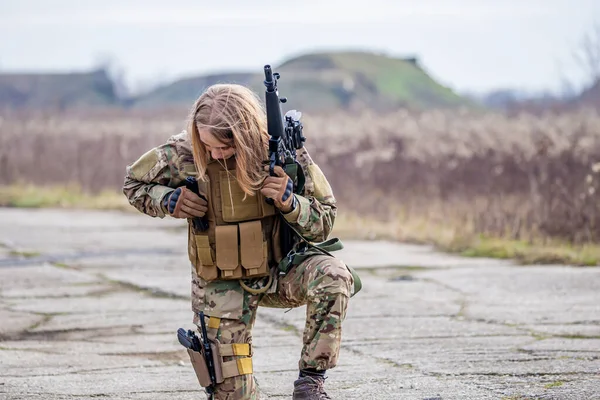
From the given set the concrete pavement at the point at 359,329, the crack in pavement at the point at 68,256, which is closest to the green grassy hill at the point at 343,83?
the crack in pavement at the point at 68,256

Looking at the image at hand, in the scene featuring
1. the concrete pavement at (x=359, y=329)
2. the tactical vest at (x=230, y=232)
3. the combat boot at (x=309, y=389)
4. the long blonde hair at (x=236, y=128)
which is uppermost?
the long blonde hair at (x=236, y=128)

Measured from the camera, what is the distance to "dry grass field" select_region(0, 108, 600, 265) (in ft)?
36.6

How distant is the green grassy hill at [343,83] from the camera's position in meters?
81.2

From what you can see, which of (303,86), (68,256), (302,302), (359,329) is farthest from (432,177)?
(303,86)

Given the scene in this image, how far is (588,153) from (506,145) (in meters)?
2.16

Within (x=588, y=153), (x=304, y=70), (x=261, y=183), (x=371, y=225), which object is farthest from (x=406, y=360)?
(x=304, y=70)

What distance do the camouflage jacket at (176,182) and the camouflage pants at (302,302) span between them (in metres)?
0.17

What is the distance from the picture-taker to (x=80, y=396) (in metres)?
5.14

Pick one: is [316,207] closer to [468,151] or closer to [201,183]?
[201,183]

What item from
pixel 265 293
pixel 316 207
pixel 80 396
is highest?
pixel 316 207

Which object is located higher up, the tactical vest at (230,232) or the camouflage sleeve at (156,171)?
the camouflage sleeve at (156,171)

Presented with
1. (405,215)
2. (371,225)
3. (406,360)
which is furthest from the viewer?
(405,215)

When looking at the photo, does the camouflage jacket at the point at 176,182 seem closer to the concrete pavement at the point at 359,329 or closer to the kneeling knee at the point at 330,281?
the kneeling knee at the point at 330,281

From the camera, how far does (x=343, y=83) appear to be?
88250 mm
